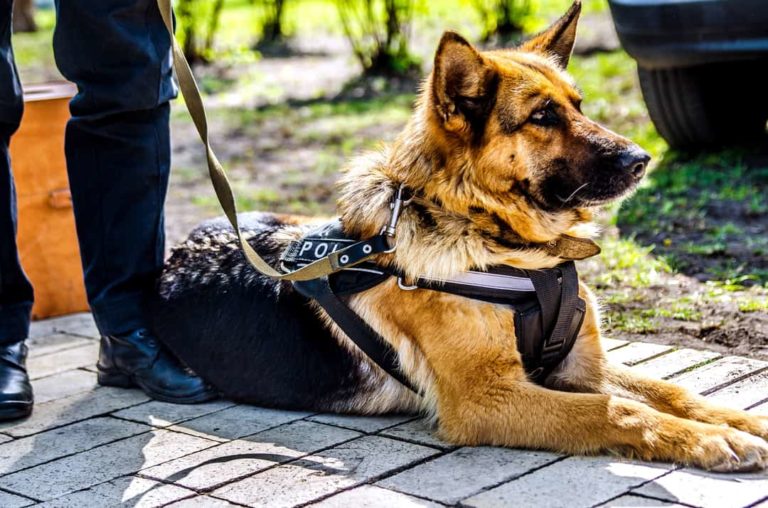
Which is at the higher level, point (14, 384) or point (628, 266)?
point (628, 266)

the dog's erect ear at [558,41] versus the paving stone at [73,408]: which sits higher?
the dog's erect ear at [558,41]

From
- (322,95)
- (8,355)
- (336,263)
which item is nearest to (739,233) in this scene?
(336,263)

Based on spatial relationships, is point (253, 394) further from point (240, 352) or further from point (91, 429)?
point (91, 429)

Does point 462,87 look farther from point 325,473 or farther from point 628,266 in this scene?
point 628,266

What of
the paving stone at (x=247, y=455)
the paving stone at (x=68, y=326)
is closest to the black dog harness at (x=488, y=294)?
the paving stone at (x=247, y=455)

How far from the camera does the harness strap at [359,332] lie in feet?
11.5

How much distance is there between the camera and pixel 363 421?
3.58m

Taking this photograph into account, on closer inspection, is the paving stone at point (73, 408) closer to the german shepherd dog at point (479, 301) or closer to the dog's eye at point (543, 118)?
the german shepherd dog at point (479, 301)

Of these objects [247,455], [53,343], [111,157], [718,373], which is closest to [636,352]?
[718,373]

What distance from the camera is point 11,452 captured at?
11.5 feet

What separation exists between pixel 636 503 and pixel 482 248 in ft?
3.27

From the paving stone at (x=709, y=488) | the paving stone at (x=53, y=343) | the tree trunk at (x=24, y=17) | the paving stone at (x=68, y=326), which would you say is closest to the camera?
the paving stone at (x=709, y=488)

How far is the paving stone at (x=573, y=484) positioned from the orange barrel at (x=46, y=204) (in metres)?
2.94

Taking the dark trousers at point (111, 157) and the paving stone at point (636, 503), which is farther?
the dark trousers at point (111, 157)
